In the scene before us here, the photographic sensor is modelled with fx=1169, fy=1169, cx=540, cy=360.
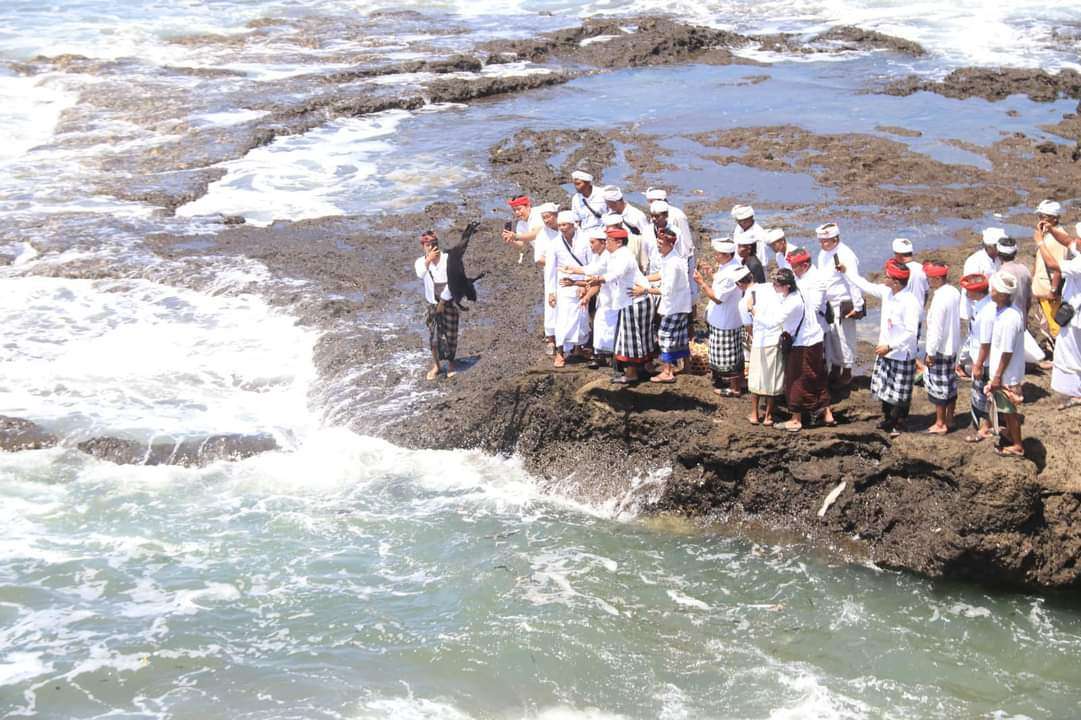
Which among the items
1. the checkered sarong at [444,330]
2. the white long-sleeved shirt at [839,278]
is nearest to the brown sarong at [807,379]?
the white long-sleeved shirt at [839,278]

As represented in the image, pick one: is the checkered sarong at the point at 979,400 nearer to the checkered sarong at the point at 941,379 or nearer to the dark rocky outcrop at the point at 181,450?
the checkered sarong at the point at 941,379

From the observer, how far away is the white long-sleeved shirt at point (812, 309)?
885cm

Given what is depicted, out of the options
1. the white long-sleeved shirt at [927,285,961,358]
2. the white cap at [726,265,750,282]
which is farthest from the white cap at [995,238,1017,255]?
the white cap at [726,265,750,282]

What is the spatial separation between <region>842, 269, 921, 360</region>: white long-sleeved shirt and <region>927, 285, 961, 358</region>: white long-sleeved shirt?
4.3 inches

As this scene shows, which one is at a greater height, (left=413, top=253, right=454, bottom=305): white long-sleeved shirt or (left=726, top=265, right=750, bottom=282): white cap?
(left=726, top=265, right=750, bottom=282): white cap

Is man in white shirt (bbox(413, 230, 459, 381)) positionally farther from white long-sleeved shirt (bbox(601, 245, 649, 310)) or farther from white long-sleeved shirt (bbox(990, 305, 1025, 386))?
white long-sleeved shirt (bbox(990, 305, 1025, 386))

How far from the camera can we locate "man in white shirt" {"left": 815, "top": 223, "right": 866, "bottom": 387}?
927 centimetres

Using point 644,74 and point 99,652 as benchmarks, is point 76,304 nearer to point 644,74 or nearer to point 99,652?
point 99,652

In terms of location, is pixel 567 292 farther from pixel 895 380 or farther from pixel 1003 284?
pixel 1003 284

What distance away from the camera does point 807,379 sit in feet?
Answer: 29.7

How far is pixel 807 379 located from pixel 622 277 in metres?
1.73

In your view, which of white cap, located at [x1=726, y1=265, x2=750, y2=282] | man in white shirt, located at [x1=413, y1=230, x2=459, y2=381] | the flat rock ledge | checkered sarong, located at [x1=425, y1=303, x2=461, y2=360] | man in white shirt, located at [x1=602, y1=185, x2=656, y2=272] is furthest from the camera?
checkered sarong, located at [x1=425, y1=303, x2=461, y2=360]

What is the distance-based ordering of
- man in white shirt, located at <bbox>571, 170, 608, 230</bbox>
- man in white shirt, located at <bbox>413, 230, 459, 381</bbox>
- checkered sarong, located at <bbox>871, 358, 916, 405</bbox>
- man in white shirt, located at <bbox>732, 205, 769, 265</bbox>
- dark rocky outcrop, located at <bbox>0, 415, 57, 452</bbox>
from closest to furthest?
checkered sarong, located at <bbox>871, 358, 916, 405</bbox> → man in white shirt, located at <bbox>732, 205, 769, 265</bbox> → man in white shirt, located at <bbox>571, 170, 608, 230</bbox> → man in white shirt, located at <bbox>413, 230, 459, 381</bbox> → dark rocky outcrop, located at <bbox>0, 415, 57, 452</bbox>

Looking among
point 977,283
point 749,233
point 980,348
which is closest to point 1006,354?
point 980,348
